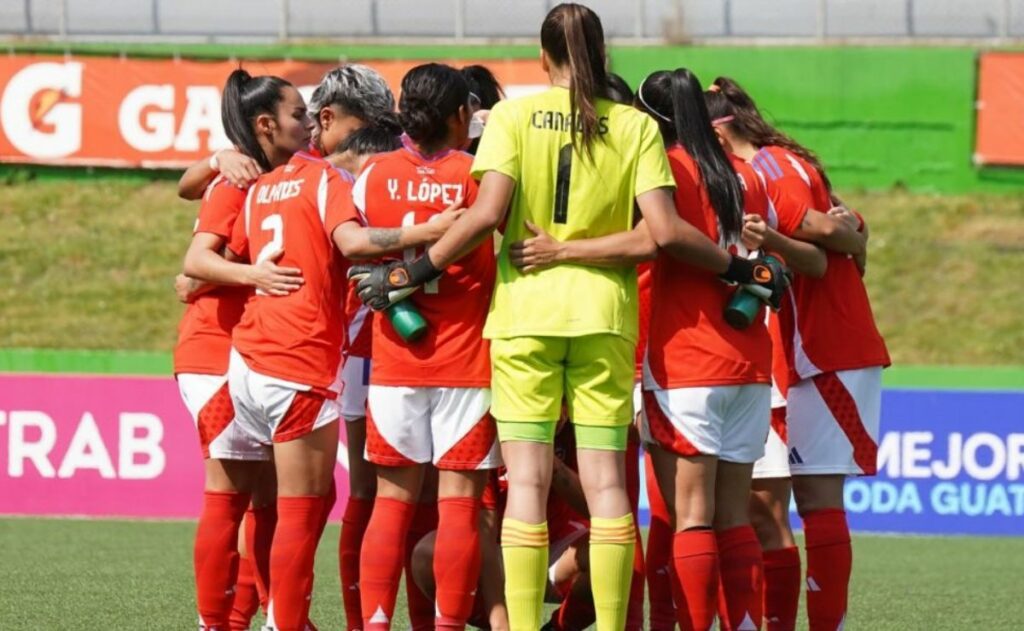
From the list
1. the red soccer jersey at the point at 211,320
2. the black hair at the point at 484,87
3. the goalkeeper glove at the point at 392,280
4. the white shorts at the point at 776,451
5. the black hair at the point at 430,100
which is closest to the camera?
the goalkeeper glove at the point at 392,280

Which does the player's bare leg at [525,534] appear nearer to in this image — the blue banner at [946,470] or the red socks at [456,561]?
the red socks at [456,561]

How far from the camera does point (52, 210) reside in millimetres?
20312

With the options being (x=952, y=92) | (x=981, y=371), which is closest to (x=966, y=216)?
(x=952, y=92)

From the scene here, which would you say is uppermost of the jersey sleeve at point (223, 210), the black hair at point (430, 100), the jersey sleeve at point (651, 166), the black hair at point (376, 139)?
the black hair at point (430, 100)

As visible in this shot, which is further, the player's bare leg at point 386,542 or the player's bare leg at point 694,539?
the player's bare leg at point 386,542

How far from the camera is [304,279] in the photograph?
5.93 m

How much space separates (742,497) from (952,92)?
15.3 meters

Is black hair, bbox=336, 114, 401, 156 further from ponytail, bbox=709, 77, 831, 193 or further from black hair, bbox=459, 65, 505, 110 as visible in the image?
ponytail, bbox=709, 77, 831, 193

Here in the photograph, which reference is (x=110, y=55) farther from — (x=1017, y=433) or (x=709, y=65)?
(x=1017, y=433)

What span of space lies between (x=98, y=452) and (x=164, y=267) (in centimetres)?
695

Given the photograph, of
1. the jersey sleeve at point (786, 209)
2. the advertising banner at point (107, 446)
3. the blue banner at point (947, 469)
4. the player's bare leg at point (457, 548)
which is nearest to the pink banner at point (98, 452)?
the advertising banner at point (107, 446)

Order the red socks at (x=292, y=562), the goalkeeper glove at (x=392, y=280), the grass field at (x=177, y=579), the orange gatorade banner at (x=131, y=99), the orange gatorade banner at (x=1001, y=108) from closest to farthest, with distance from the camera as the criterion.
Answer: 1. the goalkeeper glove at (x=392, y=280)
2. the red socks at (x=292, y=562)
3. the grass field at (x=177, y=579)
4. the orange gatorade banner at (x=1001, y=108)
5. the orange gatorade banner at (x=131, y=99)

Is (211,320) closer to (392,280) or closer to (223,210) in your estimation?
(223,210)

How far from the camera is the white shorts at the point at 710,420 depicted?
18.4 ft
